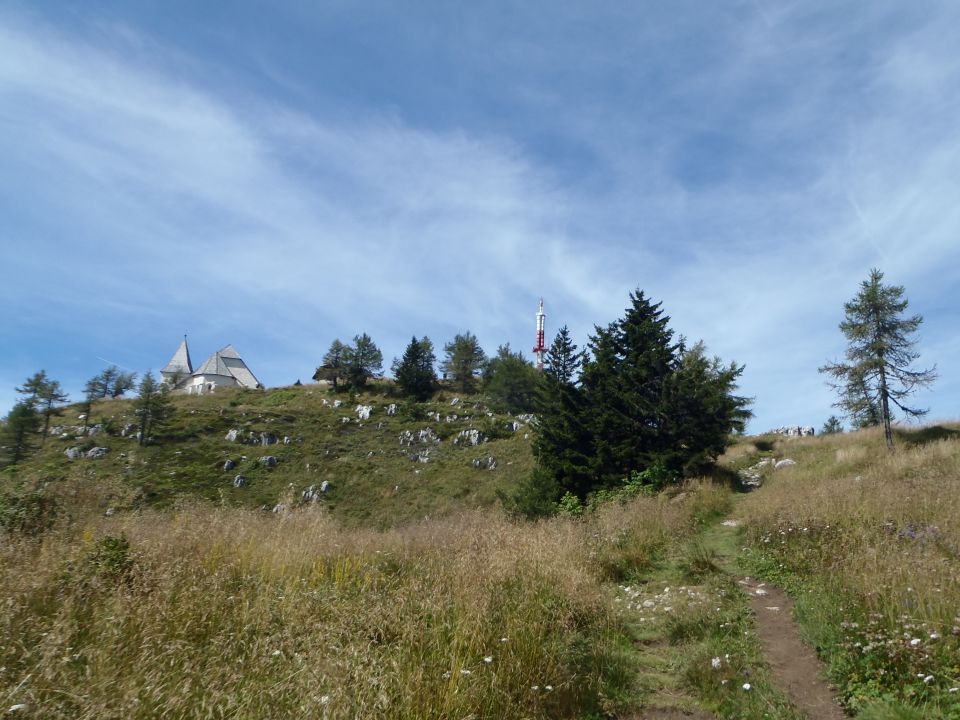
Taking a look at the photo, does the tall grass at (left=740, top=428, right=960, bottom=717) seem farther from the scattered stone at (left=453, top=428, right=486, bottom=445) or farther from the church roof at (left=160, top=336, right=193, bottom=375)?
the church roof at (left=160, top=336, right=193, bottom=375)

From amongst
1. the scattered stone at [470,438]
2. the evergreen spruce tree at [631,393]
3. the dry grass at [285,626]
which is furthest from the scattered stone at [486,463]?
the dry grass at [285,626]

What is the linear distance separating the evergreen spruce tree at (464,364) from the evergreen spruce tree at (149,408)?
33.1 m

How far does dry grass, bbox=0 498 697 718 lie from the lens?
2857 mm

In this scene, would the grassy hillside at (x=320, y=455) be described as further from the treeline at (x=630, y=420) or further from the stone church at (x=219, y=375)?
the stone church at (x=219, y=375)

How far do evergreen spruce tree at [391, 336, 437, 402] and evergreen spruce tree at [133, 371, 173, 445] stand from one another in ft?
78.2

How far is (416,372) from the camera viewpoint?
5891cm

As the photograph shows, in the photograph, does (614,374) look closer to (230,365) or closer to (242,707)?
(242,707)

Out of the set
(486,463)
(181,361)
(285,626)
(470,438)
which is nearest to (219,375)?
(181,361)

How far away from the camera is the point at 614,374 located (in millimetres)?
21531

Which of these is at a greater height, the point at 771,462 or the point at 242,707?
the point at 771,462

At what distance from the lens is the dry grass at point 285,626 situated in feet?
9.37

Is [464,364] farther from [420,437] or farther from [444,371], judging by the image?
[420,437]

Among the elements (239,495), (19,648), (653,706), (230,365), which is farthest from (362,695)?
(230,365)

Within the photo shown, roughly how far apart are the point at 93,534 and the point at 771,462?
25721 millimetres
